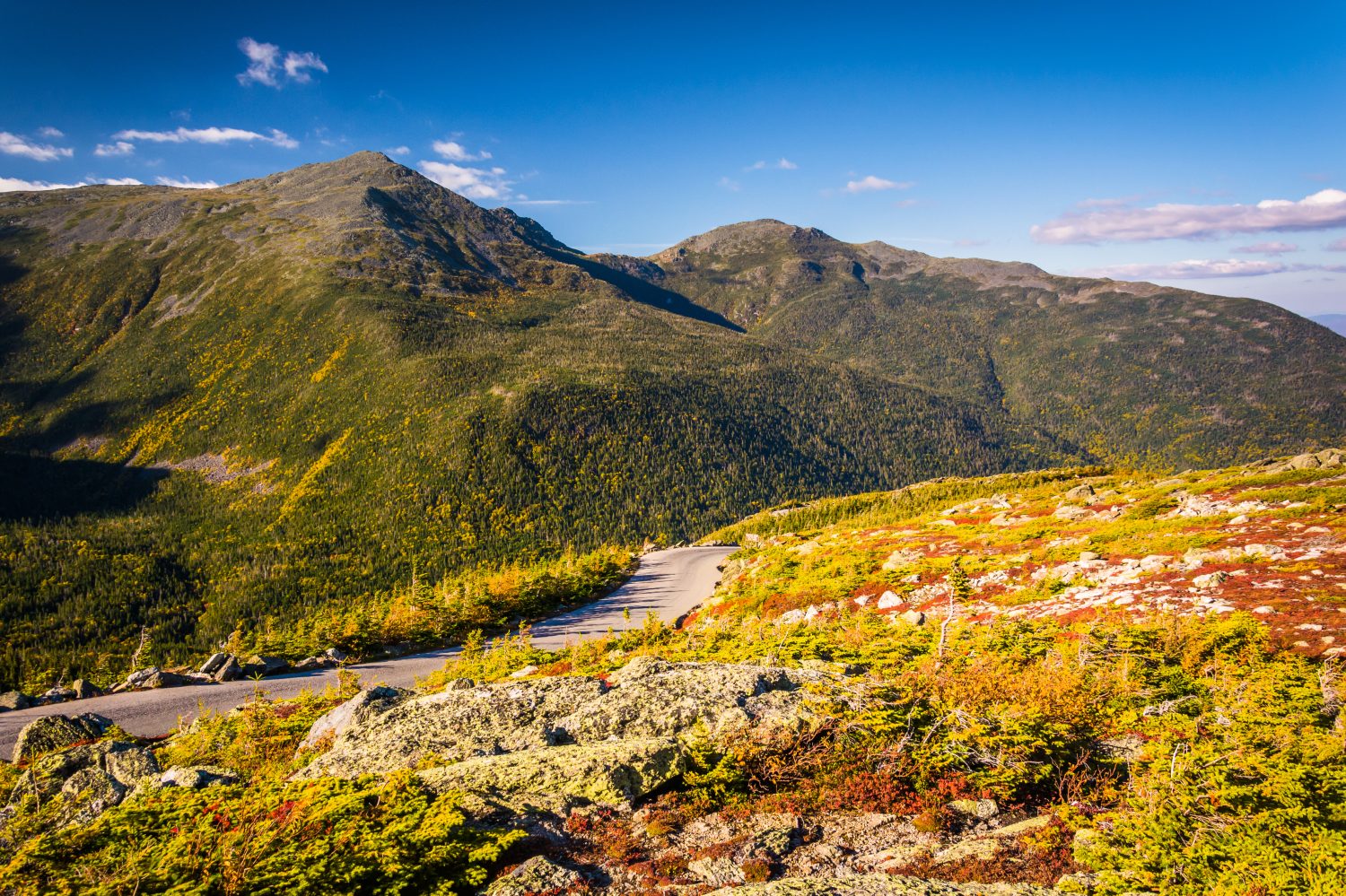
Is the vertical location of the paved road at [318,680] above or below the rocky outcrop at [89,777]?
below

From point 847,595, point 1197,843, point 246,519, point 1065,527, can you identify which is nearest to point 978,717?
point 1197,843

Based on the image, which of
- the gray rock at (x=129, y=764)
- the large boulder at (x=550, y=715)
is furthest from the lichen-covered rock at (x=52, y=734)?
the large boulder at (x=550, y=715)

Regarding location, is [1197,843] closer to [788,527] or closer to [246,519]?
[788,527]

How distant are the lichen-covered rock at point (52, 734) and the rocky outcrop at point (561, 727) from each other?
6918 mm

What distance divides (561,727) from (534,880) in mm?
4457

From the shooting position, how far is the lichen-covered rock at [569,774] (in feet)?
30.9

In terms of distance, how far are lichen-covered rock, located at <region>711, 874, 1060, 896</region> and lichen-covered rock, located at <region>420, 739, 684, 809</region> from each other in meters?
2.81

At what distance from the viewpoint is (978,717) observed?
9977 mm

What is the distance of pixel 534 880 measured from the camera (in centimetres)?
723

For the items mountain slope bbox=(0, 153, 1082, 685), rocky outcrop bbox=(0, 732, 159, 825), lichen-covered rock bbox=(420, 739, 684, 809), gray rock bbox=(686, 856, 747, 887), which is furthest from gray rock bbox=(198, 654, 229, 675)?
mountain slope bbox=(0, 153, 1082, 685)

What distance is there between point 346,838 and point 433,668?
62.6 ft

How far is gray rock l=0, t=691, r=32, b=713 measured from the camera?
1964cm

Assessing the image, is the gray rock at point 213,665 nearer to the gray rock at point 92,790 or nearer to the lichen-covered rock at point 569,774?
→ the gray rock at point 92,790

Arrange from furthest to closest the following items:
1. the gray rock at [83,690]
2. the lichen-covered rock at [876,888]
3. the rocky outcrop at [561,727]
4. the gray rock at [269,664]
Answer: the gray rock at [269,664]
the gray rock at [83,690]
the rocky outcrop at [561,727]
the lichen-covered rock at [876,888]
